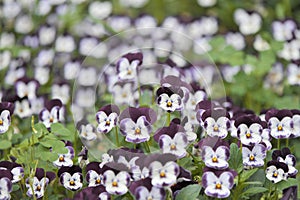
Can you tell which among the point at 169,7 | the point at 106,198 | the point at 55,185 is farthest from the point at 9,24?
the point at 106,198

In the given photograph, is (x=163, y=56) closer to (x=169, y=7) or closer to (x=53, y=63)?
(x=53, y=63)

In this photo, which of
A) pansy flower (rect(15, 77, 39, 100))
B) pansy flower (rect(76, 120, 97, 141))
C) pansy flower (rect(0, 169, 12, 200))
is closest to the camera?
pansy flower (rect(0, 169, 12, 200))

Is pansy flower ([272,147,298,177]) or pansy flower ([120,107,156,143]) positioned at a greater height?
pansy flower ([120,107,156,143])

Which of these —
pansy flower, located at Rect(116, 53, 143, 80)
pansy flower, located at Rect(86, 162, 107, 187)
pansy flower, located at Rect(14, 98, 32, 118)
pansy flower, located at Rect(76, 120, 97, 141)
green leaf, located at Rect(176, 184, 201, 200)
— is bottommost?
green leaf, located at Rect(176, 184, 201, 200)

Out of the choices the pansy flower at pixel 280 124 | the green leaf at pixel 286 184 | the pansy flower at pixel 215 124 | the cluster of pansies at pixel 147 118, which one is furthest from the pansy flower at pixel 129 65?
the green leaf at pixel 286 184

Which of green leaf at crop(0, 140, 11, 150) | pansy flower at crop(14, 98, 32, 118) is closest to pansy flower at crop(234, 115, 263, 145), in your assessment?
green leaf at crop(0, 140, 11, 150)

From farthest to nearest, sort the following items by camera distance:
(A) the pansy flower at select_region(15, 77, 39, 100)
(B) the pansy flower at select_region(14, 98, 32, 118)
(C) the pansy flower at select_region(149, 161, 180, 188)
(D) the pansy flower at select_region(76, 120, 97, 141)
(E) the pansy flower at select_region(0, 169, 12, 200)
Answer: (A) the pansy flower at select_region(15, 77, 39, 100) < (B) the pansy flower at select_region(14, 98, 32, 118) < (D) the pansy flower at select_region(76, 120, 97, 141) < (E) the pansy flower at select_region(0, 169, 12, 200) < (C) the pansy flower at select_region(149, 161, 180, 188)

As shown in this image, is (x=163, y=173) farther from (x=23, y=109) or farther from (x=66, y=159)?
(x=23, y=109)

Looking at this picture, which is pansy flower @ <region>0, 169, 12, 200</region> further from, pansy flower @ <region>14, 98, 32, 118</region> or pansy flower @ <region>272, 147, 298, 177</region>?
pansy flower @ <region>272, 147, 298, 177</region>
